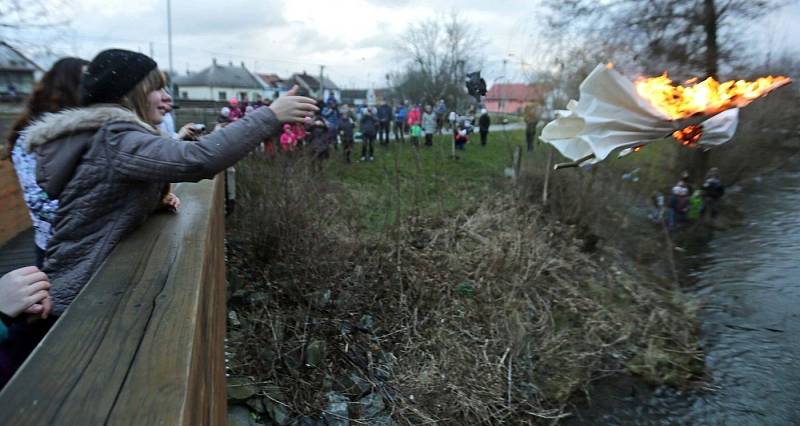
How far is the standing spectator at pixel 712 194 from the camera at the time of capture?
45.1 feet

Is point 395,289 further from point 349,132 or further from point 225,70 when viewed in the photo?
point 225,70

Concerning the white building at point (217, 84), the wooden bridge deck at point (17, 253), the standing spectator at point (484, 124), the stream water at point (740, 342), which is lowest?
the stream water at point (740, 342)

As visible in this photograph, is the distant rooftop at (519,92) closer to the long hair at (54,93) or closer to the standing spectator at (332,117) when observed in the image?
the standing spectator at (332,117)

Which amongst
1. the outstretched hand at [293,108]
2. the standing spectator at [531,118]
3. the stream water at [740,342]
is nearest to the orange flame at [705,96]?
the stream water at [740,342]

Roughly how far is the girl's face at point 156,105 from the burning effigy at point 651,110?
12.5 ft

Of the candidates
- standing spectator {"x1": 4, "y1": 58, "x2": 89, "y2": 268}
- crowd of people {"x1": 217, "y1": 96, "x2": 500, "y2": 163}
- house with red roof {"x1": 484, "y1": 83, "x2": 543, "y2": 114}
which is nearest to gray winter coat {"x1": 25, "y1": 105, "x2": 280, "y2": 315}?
standing spectator {"x1": 4, "y1": 58, "x2": 89, "y2": 268}

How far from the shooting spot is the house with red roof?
12.0 metres

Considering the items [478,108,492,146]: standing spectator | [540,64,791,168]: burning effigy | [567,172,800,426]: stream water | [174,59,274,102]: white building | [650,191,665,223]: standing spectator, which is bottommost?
[567,172,800,426]: stream water

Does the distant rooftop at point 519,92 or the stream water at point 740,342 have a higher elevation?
the distant rooftop at point 519,92

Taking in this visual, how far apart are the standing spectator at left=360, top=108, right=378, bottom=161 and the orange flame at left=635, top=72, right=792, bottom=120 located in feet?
30.8

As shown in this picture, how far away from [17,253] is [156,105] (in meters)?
3.07

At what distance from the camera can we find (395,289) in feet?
22.8

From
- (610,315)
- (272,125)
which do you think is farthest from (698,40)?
(272,125)

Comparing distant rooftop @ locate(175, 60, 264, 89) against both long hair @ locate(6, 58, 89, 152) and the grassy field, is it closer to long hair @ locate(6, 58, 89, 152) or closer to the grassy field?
the grassy field
